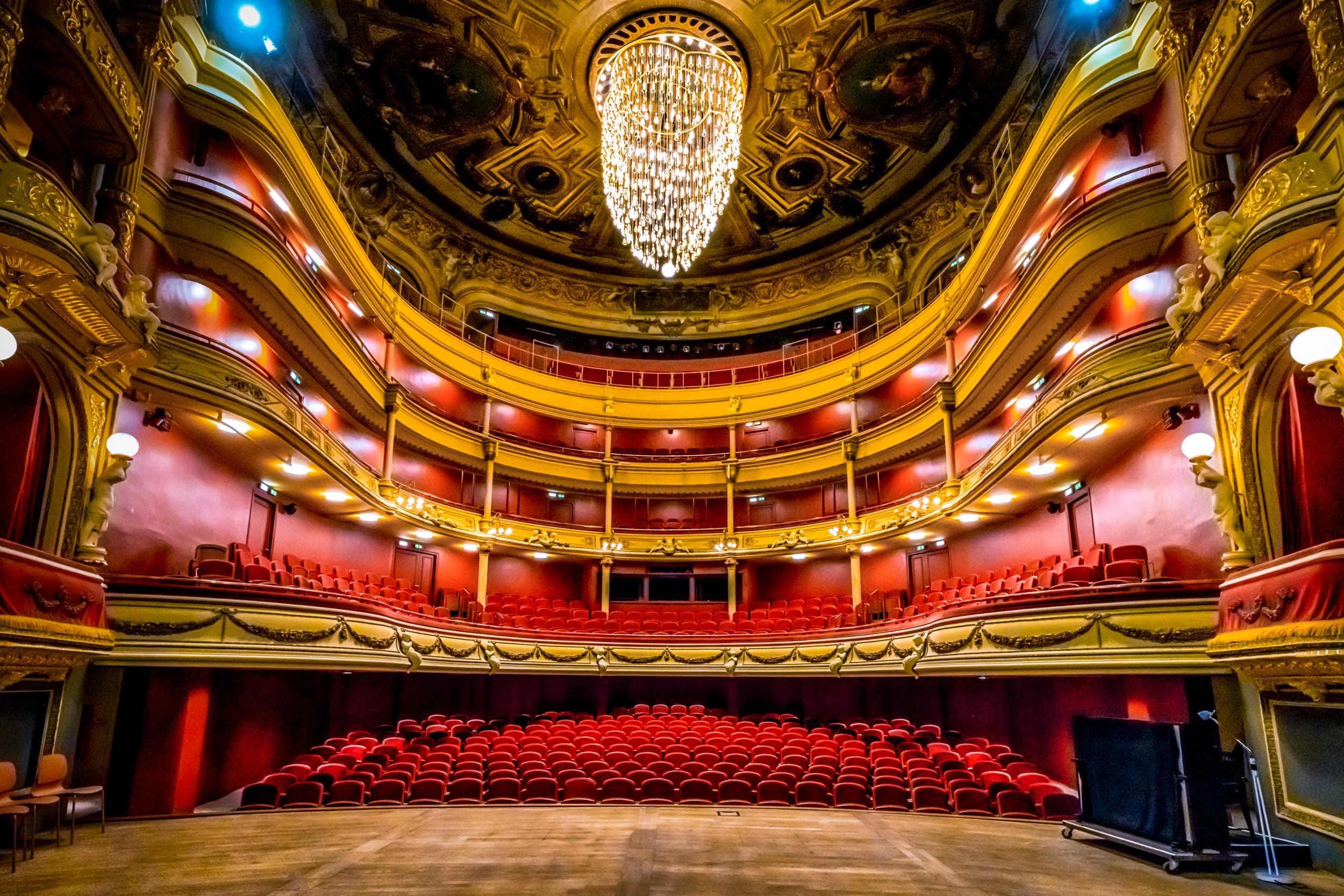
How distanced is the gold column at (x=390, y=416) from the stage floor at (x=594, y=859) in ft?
27.3

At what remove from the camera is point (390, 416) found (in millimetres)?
15914

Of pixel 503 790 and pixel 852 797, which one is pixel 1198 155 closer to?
pixel 852 797

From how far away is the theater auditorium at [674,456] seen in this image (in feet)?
20.7

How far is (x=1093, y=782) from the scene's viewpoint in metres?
7.23

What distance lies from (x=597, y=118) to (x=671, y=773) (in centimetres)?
1436

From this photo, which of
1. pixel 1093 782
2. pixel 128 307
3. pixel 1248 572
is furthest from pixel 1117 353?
pixel 128 307

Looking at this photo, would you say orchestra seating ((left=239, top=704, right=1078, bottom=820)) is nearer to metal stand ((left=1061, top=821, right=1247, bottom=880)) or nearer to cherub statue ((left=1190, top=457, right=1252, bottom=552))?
metal stand ((left=1061, top=821, right=1247, bottom=880))

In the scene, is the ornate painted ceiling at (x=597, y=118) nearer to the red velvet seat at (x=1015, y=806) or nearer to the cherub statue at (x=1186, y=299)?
the cherub statue at (x=1186, y=299)

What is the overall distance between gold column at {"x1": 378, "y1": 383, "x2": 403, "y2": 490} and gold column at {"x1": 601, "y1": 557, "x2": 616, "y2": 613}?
567cm

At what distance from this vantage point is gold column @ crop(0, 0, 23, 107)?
6090 mm

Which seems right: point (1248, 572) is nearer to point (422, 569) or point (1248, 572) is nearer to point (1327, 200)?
point (1327, 200)

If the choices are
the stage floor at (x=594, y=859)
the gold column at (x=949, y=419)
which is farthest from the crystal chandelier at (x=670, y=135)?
the stage floor at (x=594, y=859)

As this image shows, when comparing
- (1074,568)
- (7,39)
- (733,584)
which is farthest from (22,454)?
(733,584)

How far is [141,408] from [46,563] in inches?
140
